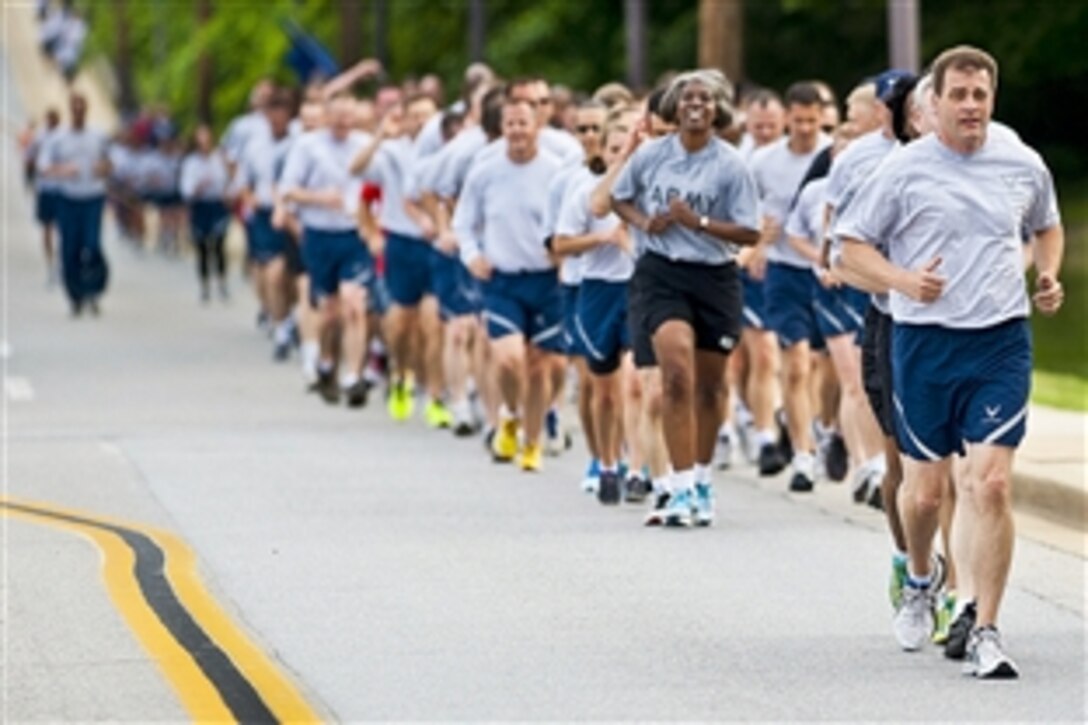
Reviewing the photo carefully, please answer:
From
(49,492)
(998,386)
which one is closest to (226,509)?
(49,492)

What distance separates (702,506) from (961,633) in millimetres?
4086

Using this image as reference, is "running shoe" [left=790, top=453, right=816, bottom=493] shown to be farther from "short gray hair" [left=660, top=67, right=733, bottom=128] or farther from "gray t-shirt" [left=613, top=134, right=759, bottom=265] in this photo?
"short gray hair" [left=660, top=67, right=733, bottom=128]

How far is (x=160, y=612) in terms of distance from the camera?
12039 mm

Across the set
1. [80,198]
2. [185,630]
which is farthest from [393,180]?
[80,198]

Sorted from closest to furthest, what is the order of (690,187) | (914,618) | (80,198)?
(914,618) → (690,187) → (80,198)

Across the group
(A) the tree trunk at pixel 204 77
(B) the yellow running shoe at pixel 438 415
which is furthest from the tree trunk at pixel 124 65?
(B) the yellow running shoe at pixel 438 415

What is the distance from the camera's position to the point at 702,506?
15.0 m

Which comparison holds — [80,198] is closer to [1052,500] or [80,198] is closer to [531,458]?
[531,458]

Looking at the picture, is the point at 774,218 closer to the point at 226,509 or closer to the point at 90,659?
the point at 226,509

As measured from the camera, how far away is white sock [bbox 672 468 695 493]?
14.8 metres

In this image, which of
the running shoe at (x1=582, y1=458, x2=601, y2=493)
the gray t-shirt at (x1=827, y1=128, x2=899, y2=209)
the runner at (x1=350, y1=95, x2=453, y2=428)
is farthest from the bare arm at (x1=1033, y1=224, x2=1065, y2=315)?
the runner at (x1=350, y1=95, x2=453, y2=428)

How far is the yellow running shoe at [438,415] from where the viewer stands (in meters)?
20.7

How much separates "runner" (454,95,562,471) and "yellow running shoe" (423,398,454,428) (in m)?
2.54

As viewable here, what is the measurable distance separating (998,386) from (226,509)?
18.5 feet
